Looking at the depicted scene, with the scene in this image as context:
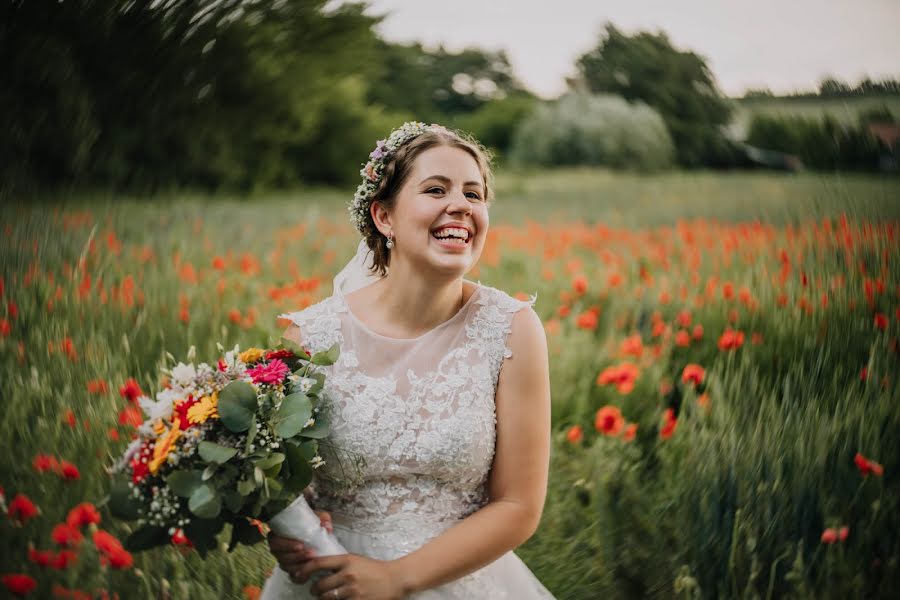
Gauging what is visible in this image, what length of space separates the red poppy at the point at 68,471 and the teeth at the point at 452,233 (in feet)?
3.95

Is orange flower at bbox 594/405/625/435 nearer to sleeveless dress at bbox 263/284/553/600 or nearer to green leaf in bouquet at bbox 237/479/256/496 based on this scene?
sleeveless dress at bbox 263/284/553/600

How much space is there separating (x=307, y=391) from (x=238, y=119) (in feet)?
6.09

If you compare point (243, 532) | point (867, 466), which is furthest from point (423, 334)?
point (867, 466)

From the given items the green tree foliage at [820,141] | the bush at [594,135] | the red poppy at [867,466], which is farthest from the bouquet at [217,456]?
the bush at [594,135]

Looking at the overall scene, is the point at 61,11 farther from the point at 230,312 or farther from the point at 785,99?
the point at 785,99

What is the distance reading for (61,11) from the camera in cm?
193

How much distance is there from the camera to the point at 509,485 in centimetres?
190

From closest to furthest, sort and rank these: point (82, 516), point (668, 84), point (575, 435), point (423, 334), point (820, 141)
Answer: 1. point (82, 516)
2. point (423, 334)
3. point (575, 435)
4. point (820, 141)
5. point (668, 84)

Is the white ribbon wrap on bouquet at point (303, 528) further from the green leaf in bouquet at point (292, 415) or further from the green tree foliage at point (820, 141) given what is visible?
the green tree foliage at point (820, 141)

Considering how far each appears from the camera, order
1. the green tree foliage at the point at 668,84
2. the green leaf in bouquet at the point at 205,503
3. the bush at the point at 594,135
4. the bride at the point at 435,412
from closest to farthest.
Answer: the green leaf in bouquet at the point at 205,503 → the bride at the point at 435,412 → the green tree foliage at the point at 668,84 → the bush at the point at 594,135

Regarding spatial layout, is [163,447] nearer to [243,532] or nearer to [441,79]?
[243,532]

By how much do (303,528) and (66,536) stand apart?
1.92 ft

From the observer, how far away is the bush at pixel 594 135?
4.19 m

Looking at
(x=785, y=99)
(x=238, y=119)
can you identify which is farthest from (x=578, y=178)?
(x=238, y=119)
